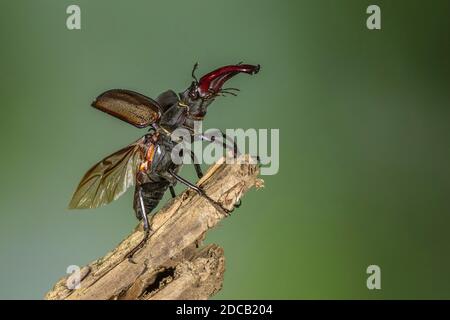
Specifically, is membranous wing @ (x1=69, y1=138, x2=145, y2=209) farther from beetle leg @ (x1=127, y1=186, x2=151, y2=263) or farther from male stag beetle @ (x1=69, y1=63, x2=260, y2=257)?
beetle leg @ (x1=127, y1=186, x2=151, y2=263)

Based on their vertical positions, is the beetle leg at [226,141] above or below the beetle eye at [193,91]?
below

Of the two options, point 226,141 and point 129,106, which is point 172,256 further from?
point 129,106

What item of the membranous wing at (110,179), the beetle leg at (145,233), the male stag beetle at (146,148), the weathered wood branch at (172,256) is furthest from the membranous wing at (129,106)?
the weathered wood branch at (172,256)

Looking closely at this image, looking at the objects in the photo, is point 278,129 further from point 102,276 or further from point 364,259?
point 102,276

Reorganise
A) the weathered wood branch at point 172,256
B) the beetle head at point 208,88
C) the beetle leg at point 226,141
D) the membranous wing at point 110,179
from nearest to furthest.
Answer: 1. the weathered wood branch at point 172,256
2. the beetle leg at point 226,141
3. the beetle head at point 208,88
4. the membranous wing at point 110,179

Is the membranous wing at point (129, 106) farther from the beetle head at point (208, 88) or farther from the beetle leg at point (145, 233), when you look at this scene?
the beetle leg at point (145, 233)

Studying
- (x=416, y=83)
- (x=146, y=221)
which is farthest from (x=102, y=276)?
(x=416, y=83)

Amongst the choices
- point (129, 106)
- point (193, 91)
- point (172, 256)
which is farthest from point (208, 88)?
point (172, 256)

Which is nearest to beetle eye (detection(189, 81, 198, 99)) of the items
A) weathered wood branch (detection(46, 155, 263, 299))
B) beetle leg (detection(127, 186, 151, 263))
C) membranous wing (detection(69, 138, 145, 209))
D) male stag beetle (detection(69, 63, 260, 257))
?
male stag beetle (detection(69, 63, 260, 257))

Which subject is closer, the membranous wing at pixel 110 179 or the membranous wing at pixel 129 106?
the membranous wing at pixel 129 106
